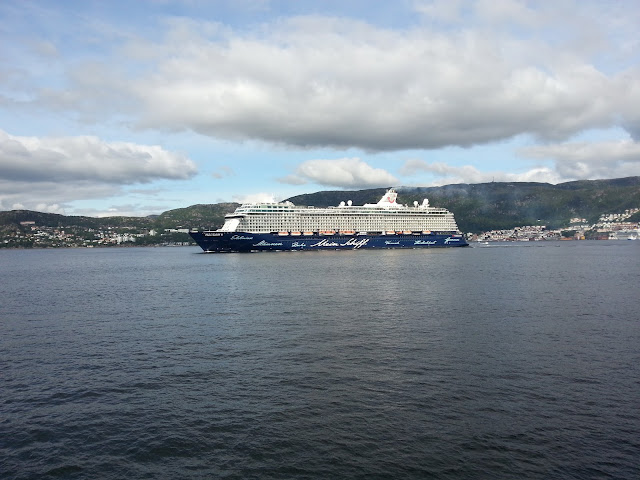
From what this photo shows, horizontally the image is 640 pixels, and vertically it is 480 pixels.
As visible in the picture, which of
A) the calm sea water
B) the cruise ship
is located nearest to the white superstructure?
the cruise ship

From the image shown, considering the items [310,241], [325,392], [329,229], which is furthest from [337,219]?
[325,392]

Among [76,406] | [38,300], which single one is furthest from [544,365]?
[38,300]

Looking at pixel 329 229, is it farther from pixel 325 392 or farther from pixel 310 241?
pixel 325 392

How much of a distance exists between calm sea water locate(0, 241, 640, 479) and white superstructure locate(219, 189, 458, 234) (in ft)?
320

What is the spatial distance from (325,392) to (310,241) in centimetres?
12399

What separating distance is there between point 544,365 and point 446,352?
16.4 feet

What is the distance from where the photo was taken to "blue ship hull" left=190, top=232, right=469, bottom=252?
13225cm

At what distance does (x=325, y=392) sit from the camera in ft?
63.5

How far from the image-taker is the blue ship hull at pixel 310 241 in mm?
132250

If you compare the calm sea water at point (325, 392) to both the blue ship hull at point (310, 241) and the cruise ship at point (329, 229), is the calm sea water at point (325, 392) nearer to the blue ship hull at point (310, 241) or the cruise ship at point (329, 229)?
the blue ship hull at point (310, 241)

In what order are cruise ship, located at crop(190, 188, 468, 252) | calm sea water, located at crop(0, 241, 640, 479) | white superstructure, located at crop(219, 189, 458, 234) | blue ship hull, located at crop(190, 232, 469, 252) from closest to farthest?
calm sea water, located at crop(0, 241, 640, 479) → blue ship hull, located at crop(190, 232, 469, 252) → cruise ship, located at crop(190, 188, 468, 252) → white superstructure, located at crop(219, 189, 458, 234)

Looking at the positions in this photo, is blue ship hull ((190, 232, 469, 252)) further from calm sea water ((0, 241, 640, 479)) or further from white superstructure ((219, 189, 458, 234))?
calm sea water ((0, 241, 640, 479))

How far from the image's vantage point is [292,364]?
23156 mm

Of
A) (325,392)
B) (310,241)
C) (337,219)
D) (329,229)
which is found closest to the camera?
(325,392)
